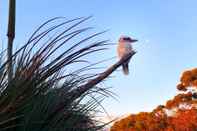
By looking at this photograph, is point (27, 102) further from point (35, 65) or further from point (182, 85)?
point (182, 85)

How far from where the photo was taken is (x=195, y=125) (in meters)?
33.4

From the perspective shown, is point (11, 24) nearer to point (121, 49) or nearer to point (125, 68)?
point (125, 68)

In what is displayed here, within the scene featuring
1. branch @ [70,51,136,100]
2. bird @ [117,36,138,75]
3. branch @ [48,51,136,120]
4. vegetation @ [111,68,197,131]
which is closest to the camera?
branch @ [48,51,136,120]

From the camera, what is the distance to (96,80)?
3977 mm

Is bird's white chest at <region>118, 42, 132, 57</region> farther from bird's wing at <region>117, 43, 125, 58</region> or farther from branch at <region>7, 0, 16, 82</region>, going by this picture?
branch at <region>7, 0, 16, 82</region>

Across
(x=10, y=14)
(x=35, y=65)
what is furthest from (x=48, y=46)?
(x=10, y=14)

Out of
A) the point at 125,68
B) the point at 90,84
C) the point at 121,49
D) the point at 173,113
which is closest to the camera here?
the point at 90,84

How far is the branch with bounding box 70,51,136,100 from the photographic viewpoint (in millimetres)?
3796

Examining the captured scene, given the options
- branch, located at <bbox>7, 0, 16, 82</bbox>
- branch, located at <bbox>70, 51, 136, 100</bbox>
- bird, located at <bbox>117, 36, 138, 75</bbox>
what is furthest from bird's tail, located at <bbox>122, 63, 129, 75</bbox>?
branch, located at <bbox>7, 0, 16, 82</bbox>

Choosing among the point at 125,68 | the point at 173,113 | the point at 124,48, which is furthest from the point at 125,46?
the point at 173,113

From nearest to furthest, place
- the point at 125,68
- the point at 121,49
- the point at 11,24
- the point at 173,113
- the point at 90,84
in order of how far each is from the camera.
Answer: the point at 90,84
the point at 11,24
the point at 125,68
the point at 121,49
the point at 173,113

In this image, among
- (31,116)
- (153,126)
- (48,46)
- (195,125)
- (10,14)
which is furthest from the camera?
(153,126)

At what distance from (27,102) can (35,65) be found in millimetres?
257

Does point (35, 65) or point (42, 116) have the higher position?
point (35, 65)
